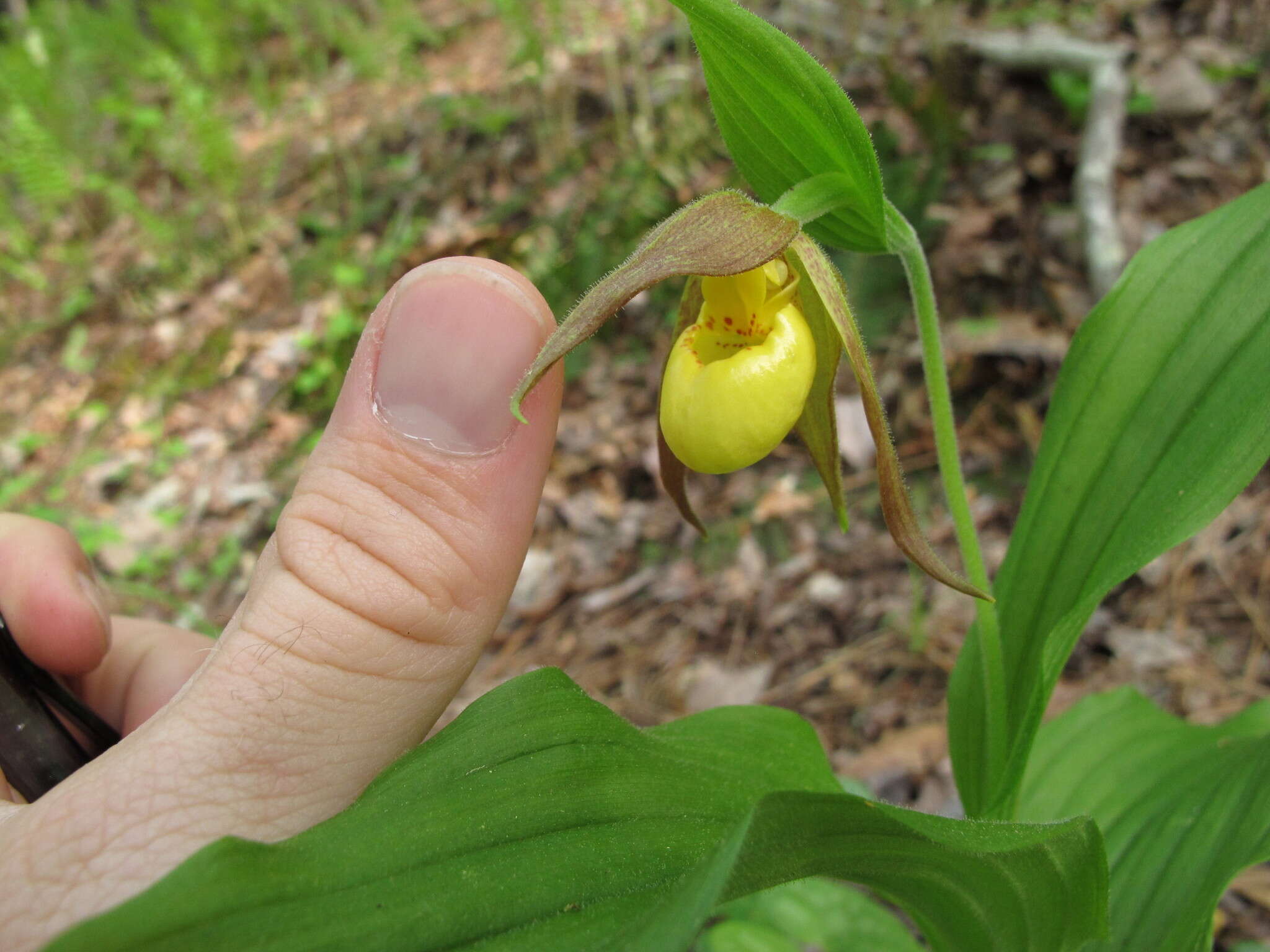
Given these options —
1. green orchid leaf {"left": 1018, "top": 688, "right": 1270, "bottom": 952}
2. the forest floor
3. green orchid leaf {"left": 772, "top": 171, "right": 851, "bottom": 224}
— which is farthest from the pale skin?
the forest floor

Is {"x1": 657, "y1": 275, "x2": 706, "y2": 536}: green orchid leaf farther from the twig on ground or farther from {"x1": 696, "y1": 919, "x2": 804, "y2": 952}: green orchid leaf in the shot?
the twig on ground

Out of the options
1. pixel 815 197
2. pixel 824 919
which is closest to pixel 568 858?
pixel 815 197

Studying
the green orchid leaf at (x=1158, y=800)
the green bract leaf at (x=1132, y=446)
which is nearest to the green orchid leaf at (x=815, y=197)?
the green bract leaf at (x=1132, y=446)

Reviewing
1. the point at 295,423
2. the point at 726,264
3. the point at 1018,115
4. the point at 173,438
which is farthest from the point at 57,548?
the point at 1018,115

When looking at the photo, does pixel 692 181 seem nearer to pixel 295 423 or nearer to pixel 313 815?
pixel 295 423

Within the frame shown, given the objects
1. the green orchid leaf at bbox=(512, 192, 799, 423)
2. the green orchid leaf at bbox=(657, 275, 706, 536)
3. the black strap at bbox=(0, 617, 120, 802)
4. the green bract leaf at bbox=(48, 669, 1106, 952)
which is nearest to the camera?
the green bract leaf at bbox=(48, 669, 1106, 952)

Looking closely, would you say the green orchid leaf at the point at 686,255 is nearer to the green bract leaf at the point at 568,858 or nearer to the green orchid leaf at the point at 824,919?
the green bract leaf at the point at 568,858
